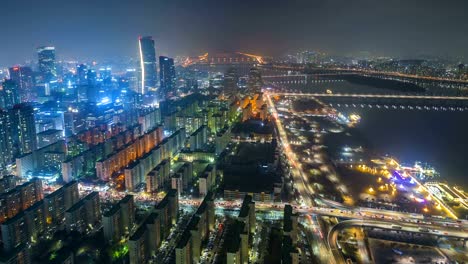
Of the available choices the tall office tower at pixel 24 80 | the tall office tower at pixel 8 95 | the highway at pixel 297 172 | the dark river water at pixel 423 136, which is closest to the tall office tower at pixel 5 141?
the tall office tower at pixel 8 95

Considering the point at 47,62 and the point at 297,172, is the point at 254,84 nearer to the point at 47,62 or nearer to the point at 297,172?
the point at 47,62

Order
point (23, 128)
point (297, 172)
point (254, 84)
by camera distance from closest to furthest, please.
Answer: point (297, 172)
point (23, 128)
point (254, 84)

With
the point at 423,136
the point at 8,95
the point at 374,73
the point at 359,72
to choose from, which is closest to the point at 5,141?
the point at 8,95

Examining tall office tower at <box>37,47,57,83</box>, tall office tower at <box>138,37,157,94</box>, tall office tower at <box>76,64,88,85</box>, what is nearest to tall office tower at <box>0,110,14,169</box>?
tall office tower at <box>37,47,57,83</box>

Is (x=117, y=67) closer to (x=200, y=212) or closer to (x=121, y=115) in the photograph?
(x=121, y=115)

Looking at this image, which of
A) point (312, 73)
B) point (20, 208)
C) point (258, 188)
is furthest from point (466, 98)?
point (20, 208)
